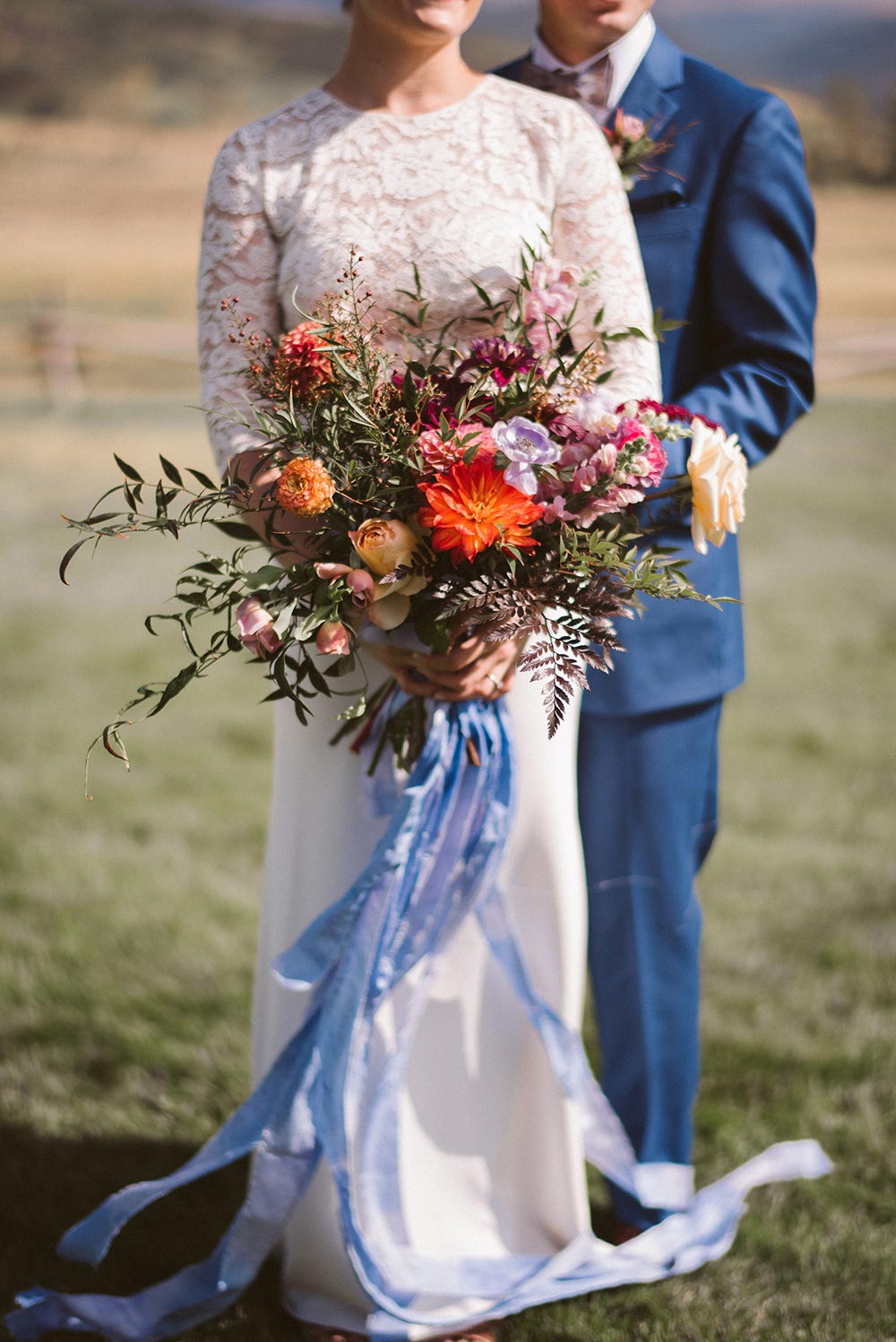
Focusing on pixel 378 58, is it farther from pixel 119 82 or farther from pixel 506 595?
pixel 119 82

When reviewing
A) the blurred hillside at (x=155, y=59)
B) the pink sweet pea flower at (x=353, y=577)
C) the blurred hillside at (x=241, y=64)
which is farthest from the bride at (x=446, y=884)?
the blurred hillside at (x=155, y=59)

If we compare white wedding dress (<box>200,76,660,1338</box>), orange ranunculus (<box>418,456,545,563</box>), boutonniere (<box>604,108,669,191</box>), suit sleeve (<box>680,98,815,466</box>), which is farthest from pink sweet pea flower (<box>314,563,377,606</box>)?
boutonniere (<box>604,108,669,191</box>)

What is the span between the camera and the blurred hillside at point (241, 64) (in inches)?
269

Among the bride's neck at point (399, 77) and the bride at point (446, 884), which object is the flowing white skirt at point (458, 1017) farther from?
the bride's neck at point (399, 77)

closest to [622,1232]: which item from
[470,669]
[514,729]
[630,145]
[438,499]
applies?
[514,729]

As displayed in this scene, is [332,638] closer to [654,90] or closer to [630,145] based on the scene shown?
[630,145]

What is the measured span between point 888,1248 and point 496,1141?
0.86m

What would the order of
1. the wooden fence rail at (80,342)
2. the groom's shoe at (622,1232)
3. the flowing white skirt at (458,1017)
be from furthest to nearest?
1. the wooden fence rail at (80,342)
2. the groom's shoe at (622,1232)
3. the flowing white skirt at (458,1017)

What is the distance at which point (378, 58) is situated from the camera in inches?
76.9

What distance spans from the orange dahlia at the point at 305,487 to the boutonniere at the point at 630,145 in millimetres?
987

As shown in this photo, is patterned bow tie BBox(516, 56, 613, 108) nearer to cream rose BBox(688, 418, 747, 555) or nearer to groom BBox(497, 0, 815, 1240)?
groom BBox(497, 0, 815, 1240)

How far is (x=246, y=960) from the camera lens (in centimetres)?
361

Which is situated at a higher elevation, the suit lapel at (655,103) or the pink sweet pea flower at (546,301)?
the suit lapel at (655,103)

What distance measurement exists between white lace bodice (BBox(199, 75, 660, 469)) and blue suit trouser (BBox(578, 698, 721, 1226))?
738 millimetres
